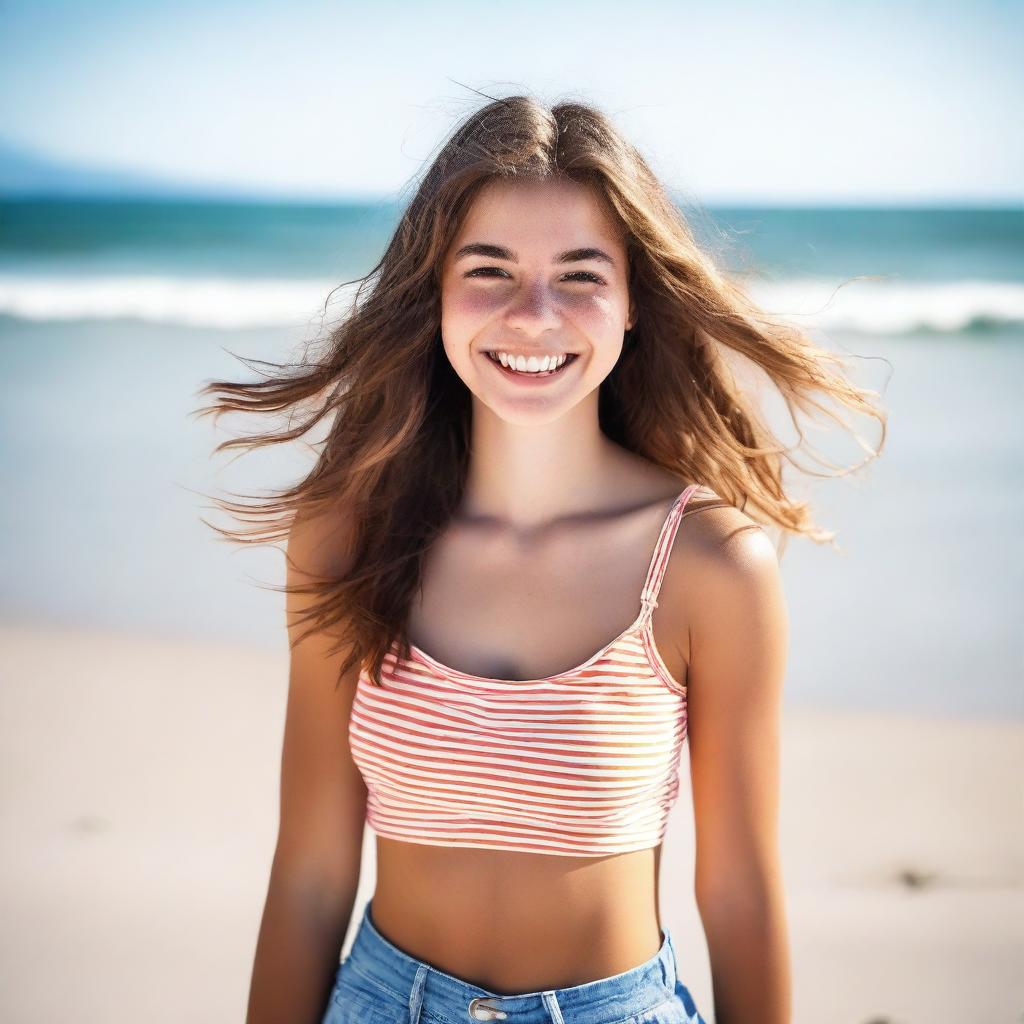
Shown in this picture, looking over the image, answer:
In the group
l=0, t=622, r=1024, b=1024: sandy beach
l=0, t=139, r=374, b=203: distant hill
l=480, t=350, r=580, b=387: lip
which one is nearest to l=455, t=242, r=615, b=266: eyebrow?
l=480, t=350, r=580, b=387: lip

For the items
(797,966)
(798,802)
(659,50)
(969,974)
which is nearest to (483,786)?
(797,966)

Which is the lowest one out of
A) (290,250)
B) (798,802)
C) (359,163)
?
(798,802)

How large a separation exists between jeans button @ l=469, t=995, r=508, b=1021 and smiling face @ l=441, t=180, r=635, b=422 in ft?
3.33

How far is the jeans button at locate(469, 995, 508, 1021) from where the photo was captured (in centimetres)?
190

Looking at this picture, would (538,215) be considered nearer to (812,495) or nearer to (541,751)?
(541,751)

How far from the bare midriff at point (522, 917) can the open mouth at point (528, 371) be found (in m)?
0.85

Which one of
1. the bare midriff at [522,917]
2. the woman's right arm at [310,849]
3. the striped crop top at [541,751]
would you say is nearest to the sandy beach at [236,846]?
the woman's right arm at [310,849]

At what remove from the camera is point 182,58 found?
14.2 meters

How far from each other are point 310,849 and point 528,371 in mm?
1006

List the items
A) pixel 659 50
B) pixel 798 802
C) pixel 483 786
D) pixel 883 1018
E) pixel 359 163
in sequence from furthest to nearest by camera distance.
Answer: pixel 359 163, pixel 659 50, pixel 798 802, pixel 883 1018, pixel 483 786

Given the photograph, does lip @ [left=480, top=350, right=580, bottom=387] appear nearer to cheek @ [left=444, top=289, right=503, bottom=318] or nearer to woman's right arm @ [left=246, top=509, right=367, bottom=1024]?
cheek @ [left=444, top=289, right=503, bottom=318]

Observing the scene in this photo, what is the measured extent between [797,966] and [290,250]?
14596mm

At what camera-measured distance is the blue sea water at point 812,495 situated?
4910 millimetres

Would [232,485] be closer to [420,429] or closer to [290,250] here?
[420,429]
